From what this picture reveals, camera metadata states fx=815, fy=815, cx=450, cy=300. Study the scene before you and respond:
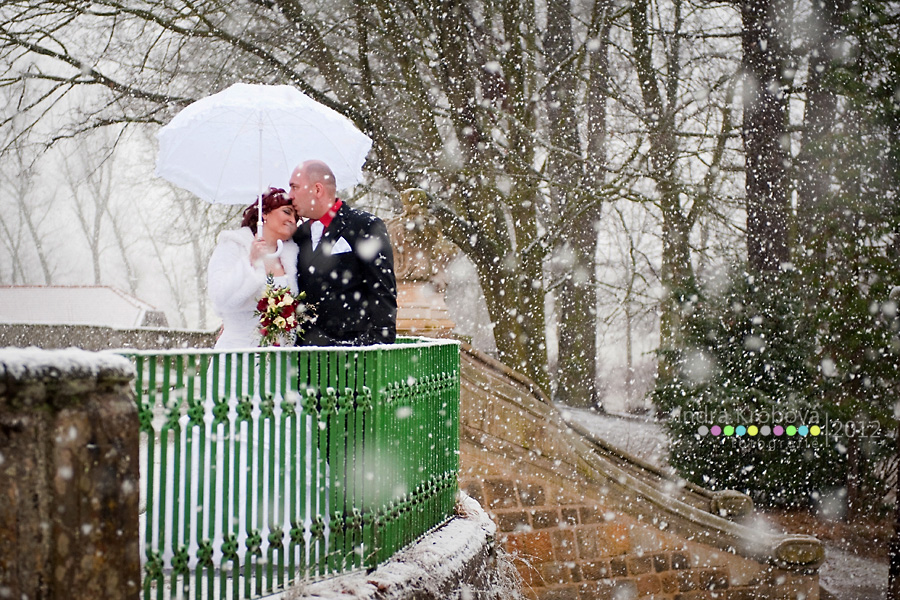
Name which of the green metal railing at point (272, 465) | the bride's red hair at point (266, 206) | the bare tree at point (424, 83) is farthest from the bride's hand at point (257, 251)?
the bare tree at point (424, 83)

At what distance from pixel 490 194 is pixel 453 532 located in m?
9.44

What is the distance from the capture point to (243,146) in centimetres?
507

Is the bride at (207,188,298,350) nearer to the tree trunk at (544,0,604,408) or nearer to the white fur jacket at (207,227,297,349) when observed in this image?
the white fur jacket at (207,227,297,349)

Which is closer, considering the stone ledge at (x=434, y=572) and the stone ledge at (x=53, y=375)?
the stone ledge at (x=53, y=375)

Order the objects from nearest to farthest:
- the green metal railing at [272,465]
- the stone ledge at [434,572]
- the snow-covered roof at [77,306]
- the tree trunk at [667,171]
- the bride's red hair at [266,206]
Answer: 1. the green metal railing at [272,465]
2. the stone ledge at [434,572]
3. the bride's red hair at [266,206]
4. the tree trunk at [667,171]
5. the snow-covered roof at [77,306]

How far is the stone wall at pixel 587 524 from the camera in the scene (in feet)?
26.9

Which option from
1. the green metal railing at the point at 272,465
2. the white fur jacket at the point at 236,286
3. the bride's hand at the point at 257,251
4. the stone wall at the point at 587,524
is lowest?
the stone wall at the point at 587,524

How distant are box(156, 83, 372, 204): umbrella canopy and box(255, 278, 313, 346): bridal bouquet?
2.75 ft

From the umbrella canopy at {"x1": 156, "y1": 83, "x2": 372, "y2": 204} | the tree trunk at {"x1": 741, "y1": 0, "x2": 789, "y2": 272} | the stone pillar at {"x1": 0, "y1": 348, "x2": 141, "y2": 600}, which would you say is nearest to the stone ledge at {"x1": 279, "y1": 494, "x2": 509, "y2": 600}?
the stone pillar at {"x1": 0, "y1": 348, "x2": 141, "y2": 600}

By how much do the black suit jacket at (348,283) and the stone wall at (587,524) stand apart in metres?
3.32

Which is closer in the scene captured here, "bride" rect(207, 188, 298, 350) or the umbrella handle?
"bride" rect(207, 188, 298, 350)

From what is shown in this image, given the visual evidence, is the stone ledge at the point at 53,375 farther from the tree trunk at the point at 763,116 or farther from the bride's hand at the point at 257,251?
the tree trunk at the point at 763,116

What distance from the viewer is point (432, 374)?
5.23m

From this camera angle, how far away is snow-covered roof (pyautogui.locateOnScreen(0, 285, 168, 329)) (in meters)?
32.0
